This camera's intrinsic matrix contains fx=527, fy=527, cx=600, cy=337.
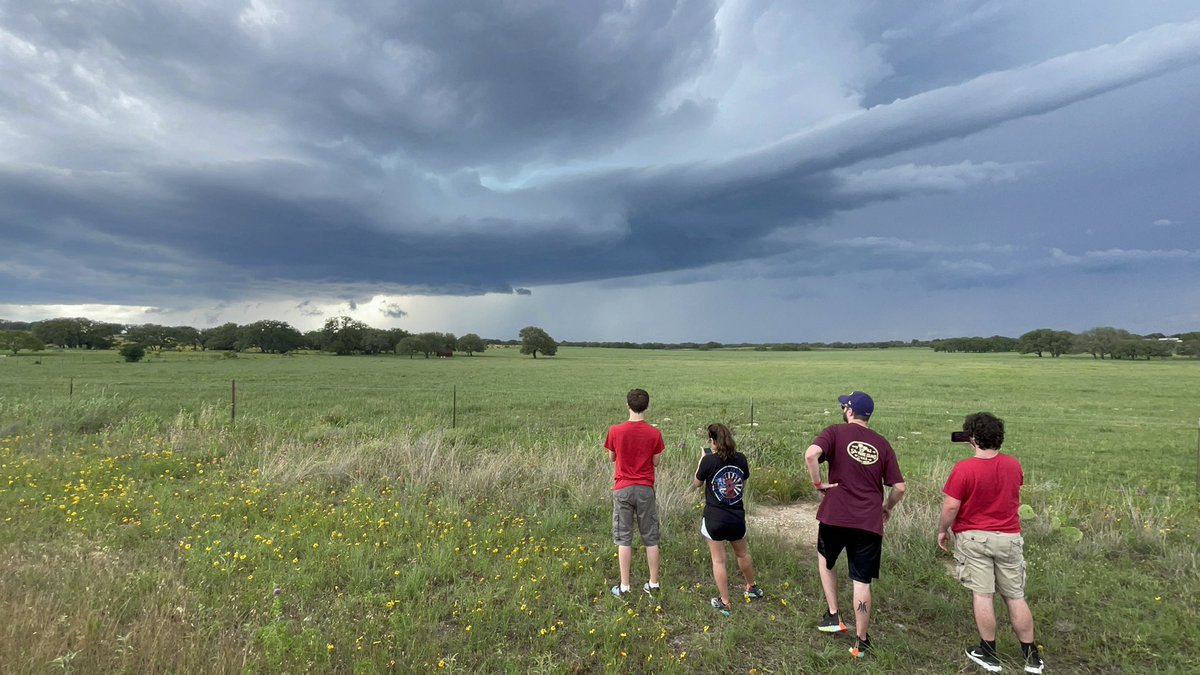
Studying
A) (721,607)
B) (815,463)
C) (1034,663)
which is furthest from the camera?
(721,607)

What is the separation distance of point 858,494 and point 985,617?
1330 mm

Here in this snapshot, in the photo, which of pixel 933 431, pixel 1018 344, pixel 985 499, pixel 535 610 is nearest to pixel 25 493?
pixel 535 610

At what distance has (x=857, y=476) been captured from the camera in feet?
14.2

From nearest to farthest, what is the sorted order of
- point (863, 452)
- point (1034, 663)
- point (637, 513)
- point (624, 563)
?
point (1034, 663)
point (863, 452)
point (624, 563)
point (637, 513)

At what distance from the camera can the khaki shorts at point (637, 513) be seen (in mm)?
5191

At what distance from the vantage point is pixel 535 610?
187 inches

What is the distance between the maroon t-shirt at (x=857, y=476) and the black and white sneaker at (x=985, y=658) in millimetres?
1183

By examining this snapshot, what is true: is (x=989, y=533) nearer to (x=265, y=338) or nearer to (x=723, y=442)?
(x=723, y=442)

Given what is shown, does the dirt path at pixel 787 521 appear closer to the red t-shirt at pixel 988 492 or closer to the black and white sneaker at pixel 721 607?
the black and white sneaker at pixel 721 607

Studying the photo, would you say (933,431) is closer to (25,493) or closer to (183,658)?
(183,658)

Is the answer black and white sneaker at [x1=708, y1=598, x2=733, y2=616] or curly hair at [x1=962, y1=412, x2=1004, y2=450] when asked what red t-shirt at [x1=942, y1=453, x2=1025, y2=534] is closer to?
curly hair at [x1=962, y1=412, x2=1004, y2=450]

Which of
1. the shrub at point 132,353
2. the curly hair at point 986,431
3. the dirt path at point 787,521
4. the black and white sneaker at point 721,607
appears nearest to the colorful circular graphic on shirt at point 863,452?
the curly hair at point 986,431

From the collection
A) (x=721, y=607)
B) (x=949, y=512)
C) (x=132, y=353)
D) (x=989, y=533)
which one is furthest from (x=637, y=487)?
(x=132, y=353)

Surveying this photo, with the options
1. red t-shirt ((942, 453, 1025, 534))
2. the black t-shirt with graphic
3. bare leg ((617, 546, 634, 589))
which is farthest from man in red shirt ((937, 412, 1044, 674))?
bare leg ((617, 546, 634, 589))
